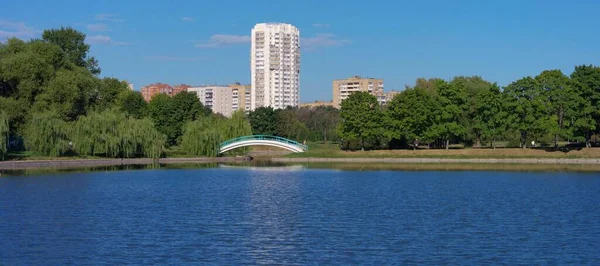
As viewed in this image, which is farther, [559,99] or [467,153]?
[467,153]

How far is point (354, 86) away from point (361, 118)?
115168 mm

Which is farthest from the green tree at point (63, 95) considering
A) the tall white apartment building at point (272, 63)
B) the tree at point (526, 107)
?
the tall white apartment building at point (272, 63)

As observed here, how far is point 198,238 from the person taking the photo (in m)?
22.9

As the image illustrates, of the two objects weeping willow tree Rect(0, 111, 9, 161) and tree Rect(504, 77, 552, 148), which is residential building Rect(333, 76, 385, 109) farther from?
weeping willow tree Rect(0, 111, 9, 161)

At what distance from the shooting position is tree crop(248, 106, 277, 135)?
9731 centimetres

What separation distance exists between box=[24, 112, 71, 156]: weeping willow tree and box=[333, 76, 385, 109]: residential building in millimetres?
125924

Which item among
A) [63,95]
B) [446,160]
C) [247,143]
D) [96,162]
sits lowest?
[96,162]

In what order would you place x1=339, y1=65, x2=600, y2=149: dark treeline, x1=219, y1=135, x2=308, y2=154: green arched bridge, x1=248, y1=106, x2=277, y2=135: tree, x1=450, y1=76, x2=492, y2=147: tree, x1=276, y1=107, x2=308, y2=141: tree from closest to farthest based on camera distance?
x1=339, y1=65, x2=600, y2=149: dark treeline < x1=219, y1=135, x2=308, y2=154: green arched bridge < x1=450, y1=76, x2=492, y2=147: tree < x1=248, y1=106, x2=277, y2=135: tree < x1=276, y1=107, x2=308, y2=141: tree

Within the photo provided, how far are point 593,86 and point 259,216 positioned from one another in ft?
156

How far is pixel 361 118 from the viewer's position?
73.8 m

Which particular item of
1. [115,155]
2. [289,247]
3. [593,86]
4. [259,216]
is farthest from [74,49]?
[289,247]

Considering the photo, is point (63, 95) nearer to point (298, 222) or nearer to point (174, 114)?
point (174, 114)

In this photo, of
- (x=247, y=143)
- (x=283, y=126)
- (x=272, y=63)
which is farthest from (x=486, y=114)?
(x=272, y=63)

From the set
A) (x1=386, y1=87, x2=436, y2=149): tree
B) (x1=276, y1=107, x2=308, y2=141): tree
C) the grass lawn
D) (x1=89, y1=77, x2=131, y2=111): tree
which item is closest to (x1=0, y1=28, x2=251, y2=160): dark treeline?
(x1=89, y1=77, x2=131, y2=111): tree
